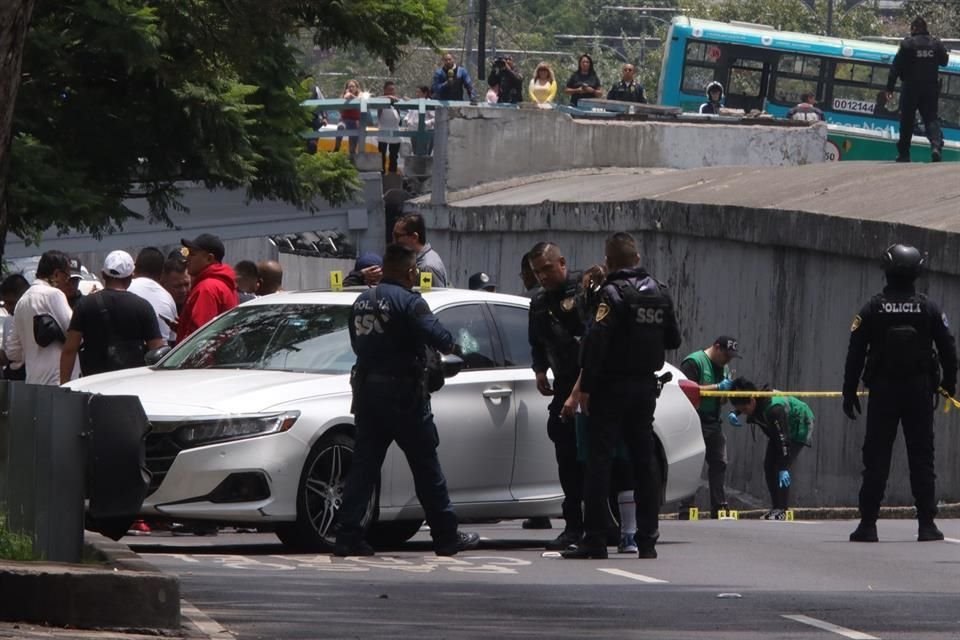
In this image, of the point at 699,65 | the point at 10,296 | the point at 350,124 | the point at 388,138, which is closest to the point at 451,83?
the point at 350,124

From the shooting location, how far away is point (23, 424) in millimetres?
8141

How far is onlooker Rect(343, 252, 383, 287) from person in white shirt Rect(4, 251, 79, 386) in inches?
74.2

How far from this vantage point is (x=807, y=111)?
125ft

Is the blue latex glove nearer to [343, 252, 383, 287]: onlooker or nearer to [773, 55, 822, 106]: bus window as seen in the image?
[343, 252, 383, 287]: onlooker

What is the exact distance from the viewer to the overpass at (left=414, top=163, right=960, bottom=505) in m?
19.0

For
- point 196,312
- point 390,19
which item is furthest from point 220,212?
point 196,312

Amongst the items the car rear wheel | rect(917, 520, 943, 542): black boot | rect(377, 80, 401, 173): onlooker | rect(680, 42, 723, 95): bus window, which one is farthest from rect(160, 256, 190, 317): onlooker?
rect(680, 42, 723, 95): bus window

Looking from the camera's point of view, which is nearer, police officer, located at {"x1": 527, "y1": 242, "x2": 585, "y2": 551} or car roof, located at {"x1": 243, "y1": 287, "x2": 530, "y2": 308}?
police officer, located at {"x1": 527, "y1": 242, "x2": 585, "y2": 551}

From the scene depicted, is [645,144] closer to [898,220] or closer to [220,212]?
[220,212]

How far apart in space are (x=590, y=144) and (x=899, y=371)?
63.4 ft

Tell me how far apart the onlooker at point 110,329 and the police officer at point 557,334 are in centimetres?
282

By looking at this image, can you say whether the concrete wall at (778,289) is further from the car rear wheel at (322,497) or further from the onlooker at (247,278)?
the car rear wheel at (322,497)

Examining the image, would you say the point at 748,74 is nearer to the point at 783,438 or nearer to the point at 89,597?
the point at 783,438

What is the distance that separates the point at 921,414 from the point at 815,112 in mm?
25604
